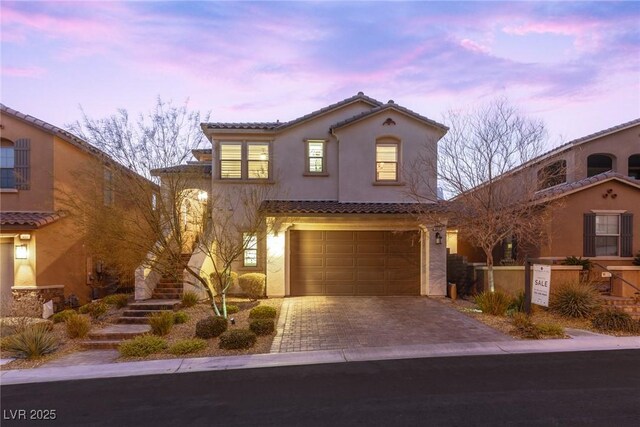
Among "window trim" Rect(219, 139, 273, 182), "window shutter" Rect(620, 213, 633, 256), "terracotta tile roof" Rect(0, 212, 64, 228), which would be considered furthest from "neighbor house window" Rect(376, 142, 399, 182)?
"terracotta tile roof" Rect(0, 212, 64, 228)

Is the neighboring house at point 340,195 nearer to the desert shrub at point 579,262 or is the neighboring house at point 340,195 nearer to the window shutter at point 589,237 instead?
the desert shrub at point 579,262

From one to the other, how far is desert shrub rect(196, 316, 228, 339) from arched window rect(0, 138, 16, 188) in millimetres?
10860

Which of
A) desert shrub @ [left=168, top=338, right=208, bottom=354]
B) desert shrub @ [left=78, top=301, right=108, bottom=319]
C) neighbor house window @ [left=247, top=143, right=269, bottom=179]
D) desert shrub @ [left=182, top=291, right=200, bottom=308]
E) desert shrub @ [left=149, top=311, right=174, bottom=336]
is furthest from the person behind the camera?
neighbor house window @ [left=247, top=143, right=269, bottom=179]

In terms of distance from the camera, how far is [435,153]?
49.0ft

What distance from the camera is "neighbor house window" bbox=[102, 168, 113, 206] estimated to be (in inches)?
477

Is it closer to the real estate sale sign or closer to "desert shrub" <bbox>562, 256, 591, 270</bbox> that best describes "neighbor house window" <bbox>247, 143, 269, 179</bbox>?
the real estate sale sign

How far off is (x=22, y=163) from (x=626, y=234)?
23014 mm

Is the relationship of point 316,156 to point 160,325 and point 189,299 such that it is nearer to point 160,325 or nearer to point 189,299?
point 189,299

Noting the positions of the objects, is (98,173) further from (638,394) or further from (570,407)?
A: (638,394)

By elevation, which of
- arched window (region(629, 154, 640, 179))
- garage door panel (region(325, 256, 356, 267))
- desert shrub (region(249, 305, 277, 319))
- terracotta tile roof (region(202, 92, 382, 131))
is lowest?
desert shrub (region(249, 305, 277, 319))

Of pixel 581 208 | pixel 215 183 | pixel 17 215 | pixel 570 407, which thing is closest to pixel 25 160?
pixel 17 215

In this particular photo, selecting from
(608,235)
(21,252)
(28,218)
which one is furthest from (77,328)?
(608,235)

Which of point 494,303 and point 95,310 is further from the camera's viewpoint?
point 95,310

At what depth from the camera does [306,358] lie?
8.43 meters
